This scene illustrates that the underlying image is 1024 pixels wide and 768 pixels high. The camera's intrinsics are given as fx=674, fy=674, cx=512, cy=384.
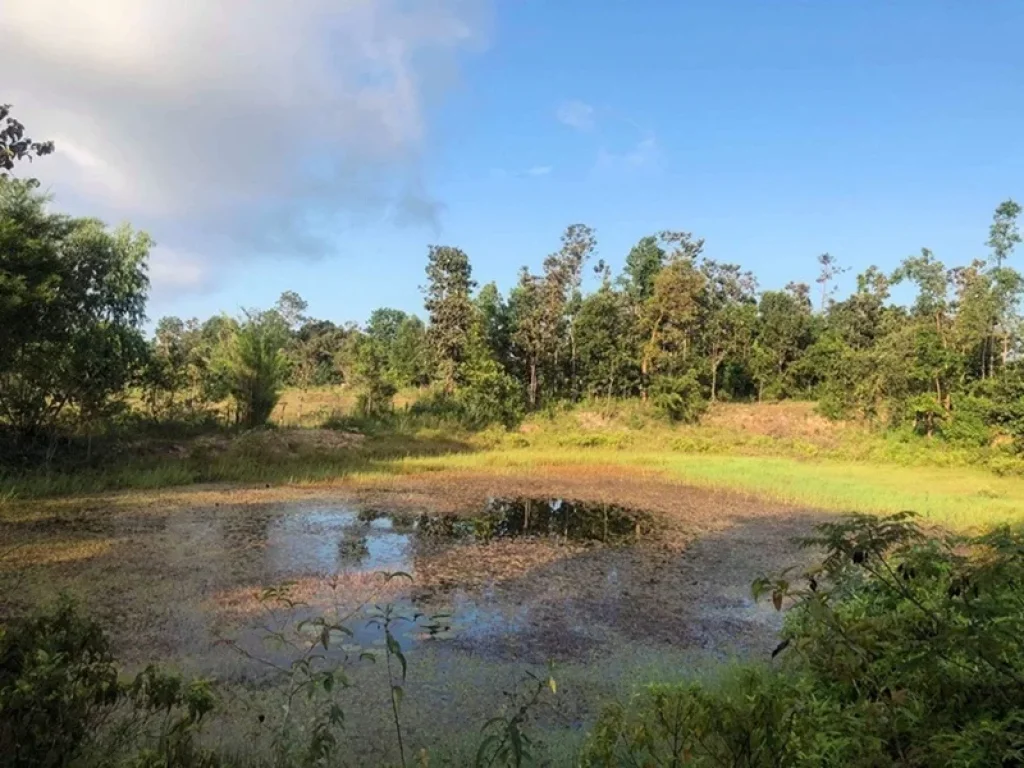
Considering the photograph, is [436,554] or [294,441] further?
[294,441]

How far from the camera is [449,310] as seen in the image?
1969 cm

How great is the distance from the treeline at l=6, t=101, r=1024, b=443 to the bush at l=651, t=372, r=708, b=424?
66 millimetres

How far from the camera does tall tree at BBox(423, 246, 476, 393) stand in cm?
1964

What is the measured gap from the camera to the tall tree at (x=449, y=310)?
19.6m

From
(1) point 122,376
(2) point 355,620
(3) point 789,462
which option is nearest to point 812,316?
(3) point 789,462

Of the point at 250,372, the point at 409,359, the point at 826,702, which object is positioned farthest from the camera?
the point at 409,359

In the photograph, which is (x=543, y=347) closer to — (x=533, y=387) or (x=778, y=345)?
(x=533, y=387)

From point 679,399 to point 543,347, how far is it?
4388mm

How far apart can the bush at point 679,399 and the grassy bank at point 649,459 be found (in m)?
0.55

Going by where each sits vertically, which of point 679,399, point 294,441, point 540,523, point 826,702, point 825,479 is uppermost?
point 679,399

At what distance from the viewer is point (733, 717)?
1527 millimetres


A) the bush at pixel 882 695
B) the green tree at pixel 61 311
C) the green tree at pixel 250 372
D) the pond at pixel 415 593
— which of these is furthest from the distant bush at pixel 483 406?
the bush at pixel 882 695

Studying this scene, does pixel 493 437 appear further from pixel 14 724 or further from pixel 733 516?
pixel 14 724

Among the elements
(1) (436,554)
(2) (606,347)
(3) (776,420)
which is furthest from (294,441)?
(3) (776,420)
